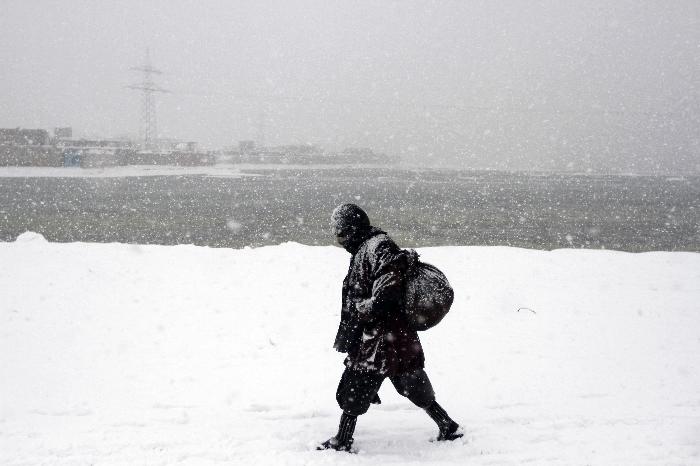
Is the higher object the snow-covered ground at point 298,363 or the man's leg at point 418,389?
the man's leg at point 418,389

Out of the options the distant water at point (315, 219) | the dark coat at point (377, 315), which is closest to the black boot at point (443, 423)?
the dark coat at point (377, 315)

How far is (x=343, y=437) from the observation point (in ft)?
11.1

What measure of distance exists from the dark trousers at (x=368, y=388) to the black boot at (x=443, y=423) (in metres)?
0.12

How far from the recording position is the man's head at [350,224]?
3.31 meters

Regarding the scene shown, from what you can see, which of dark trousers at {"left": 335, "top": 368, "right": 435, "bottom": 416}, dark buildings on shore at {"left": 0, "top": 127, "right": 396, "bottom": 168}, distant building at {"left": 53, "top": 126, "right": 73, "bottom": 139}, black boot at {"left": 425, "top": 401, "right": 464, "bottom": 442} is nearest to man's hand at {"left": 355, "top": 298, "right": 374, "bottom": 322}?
dark trousers at {"left": 335, "top": 368, "right": 435, "bottom": 416}

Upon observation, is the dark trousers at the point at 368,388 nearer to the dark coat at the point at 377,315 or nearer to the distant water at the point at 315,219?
the dark coat at the point at 377,315

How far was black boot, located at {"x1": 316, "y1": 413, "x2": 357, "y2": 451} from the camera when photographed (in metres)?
3.35

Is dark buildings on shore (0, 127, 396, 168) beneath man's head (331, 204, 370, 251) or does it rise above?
above

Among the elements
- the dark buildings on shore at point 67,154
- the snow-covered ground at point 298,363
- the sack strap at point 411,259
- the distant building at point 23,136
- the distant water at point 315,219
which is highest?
the distant building at point 23,136

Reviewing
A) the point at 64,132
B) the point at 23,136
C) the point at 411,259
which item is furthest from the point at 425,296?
the point at 64,132

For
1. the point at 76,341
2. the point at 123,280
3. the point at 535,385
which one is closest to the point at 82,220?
the point at 123,280

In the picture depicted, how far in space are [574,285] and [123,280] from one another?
6.11 m

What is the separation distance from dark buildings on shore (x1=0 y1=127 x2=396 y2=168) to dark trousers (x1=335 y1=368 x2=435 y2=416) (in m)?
45.0

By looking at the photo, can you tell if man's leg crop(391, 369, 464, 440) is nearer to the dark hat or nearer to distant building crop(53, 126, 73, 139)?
the dark hat
